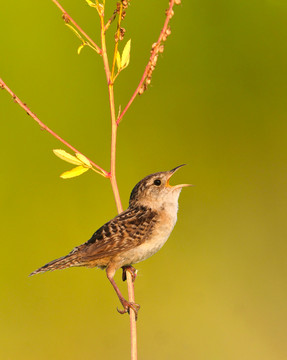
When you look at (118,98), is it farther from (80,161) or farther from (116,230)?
(80,161)

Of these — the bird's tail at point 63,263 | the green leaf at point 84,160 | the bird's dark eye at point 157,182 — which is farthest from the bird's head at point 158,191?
the green leaf at point 84,160

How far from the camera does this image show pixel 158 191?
2.13 meters

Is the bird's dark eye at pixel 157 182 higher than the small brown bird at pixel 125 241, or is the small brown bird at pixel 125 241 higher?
the bird's dark eye at pixel 157 182

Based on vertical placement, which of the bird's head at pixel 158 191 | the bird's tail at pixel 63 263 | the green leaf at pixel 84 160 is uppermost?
the bird's head at pixel 158 191

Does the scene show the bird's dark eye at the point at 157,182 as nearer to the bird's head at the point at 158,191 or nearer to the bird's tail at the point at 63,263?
the bird's head at the point at 158,191

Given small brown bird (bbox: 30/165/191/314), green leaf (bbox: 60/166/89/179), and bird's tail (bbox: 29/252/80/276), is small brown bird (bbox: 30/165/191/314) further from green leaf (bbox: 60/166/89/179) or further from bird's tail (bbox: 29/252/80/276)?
green leaf (bbox: 60/166/89/179)

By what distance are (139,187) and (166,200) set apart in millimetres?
139

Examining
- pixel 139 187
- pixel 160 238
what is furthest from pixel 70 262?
pixel 139 187

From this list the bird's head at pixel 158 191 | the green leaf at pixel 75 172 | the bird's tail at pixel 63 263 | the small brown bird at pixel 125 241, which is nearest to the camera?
the green leaf at pixel 75 172

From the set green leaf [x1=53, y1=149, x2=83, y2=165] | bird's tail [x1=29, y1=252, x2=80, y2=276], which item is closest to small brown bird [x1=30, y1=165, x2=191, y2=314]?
bird's tail [x1=29, y1=252, x2=80, y2=276]

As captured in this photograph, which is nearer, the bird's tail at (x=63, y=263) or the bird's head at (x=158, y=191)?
the bird's tail at (x=63, y=263)

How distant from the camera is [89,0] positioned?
1411mm

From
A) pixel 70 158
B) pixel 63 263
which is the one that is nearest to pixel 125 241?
pixel 63 263

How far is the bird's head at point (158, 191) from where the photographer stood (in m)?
2.10
